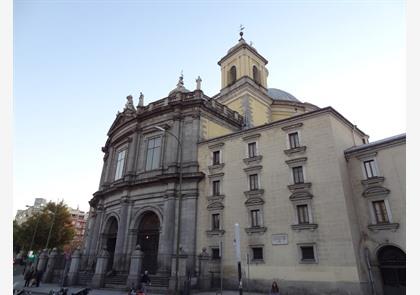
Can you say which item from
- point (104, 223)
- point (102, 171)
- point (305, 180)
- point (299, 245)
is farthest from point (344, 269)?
point (102, 171)

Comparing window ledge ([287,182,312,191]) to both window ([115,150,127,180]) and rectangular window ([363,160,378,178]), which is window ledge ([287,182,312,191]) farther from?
window ([115,150,127,180])

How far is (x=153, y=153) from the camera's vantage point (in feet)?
97.0

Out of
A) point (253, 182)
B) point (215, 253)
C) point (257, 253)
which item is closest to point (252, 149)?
point (253, 182)

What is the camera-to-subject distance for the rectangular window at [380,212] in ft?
61.1

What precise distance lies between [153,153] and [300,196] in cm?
1583

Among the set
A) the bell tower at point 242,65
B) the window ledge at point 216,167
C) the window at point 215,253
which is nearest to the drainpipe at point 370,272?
the window at point 215,253

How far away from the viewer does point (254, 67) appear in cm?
3953

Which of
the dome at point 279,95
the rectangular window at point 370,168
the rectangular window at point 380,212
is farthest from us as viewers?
the dome at point 279,95

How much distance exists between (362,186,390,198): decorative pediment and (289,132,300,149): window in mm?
5781

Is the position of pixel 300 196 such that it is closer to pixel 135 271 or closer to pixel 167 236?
pixel 167 236

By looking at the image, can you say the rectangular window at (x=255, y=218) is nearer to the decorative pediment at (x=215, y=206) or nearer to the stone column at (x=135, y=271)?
the decorative pediment at (x=215, y=206)

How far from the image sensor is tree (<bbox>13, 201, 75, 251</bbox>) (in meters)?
51.9

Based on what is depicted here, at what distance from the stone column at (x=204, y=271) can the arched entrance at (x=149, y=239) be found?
16.3 feet

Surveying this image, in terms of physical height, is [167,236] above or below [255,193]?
below
